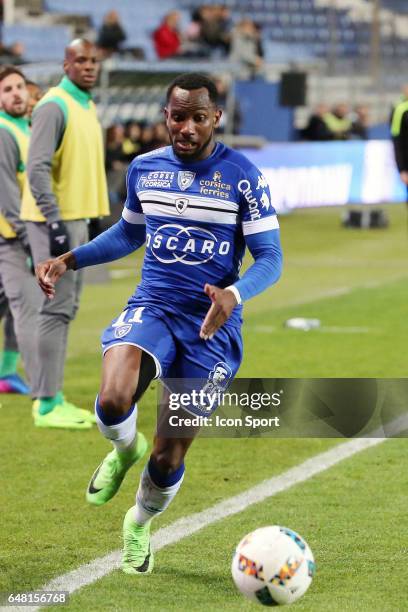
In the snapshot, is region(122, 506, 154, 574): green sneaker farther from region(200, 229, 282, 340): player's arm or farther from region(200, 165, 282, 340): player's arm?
region(200, 165, 282, 340): player's arm

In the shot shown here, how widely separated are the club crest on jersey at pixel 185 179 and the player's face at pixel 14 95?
11.3ft

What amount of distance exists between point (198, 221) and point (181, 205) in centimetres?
10

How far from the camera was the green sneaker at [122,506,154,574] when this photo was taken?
5.24 m

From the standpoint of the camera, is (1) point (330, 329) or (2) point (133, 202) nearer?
(2) point (133, 202)

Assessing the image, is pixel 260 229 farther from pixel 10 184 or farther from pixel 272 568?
pixel 10 184

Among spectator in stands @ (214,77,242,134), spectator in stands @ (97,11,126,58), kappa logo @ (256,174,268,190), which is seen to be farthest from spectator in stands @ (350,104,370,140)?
kappa logo @ (256,174,268,190)

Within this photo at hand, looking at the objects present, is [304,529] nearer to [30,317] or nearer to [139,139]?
[30,317]

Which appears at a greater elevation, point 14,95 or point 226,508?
point 14,95

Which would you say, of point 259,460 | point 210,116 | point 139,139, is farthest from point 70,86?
point 139,139

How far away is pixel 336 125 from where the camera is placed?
82.4 ft

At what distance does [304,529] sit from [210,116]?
1.95 meters

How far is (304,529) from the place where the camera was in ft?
19.4

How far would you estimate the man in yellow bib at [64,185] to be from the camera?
8094 millimetres

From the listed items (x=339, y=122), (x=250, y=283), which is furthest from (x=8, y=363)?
(x=339, y=122)
